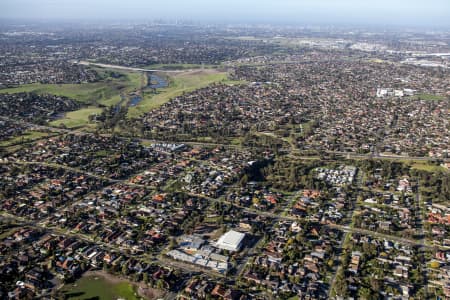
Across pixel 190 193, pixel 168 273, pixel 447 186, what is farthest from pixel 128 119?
pixel 447 186

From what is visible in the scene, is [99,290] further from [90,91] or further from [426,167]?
[90,91]

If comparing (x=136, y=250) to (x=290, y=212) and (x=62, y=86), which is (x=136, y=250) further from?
(x=62, y=86)

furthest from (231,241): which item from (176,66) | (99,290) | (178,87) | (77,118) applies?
(176,66)

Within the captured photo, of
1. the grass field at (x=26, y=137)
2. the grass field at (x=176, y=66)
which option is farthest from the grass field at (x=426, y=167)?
the grass field at (x=176, y=66)

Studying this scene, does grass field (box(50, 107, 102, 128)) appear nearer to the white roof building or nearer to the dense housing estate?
the dense housing estate

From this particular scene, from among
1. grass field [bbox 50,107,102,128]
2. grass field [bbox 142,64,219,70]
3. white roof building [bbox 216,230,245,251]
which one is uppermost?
grass field [bbox 142,64,219,70]

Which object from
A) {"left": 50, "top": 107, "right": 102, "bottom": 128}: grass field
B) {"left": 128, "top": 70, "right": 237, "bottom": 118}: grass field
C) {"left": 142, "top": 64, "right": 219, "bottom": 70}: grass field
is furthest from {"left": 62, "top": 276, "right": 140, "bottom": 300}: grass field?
{"left": 142, "top": 64, "right": 219, "bottom": 70}: grass field

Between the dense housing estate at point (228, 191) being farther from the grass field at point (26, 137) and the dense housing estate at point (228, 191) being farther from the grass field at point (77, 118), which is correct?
the grass field at point (26, 137)
